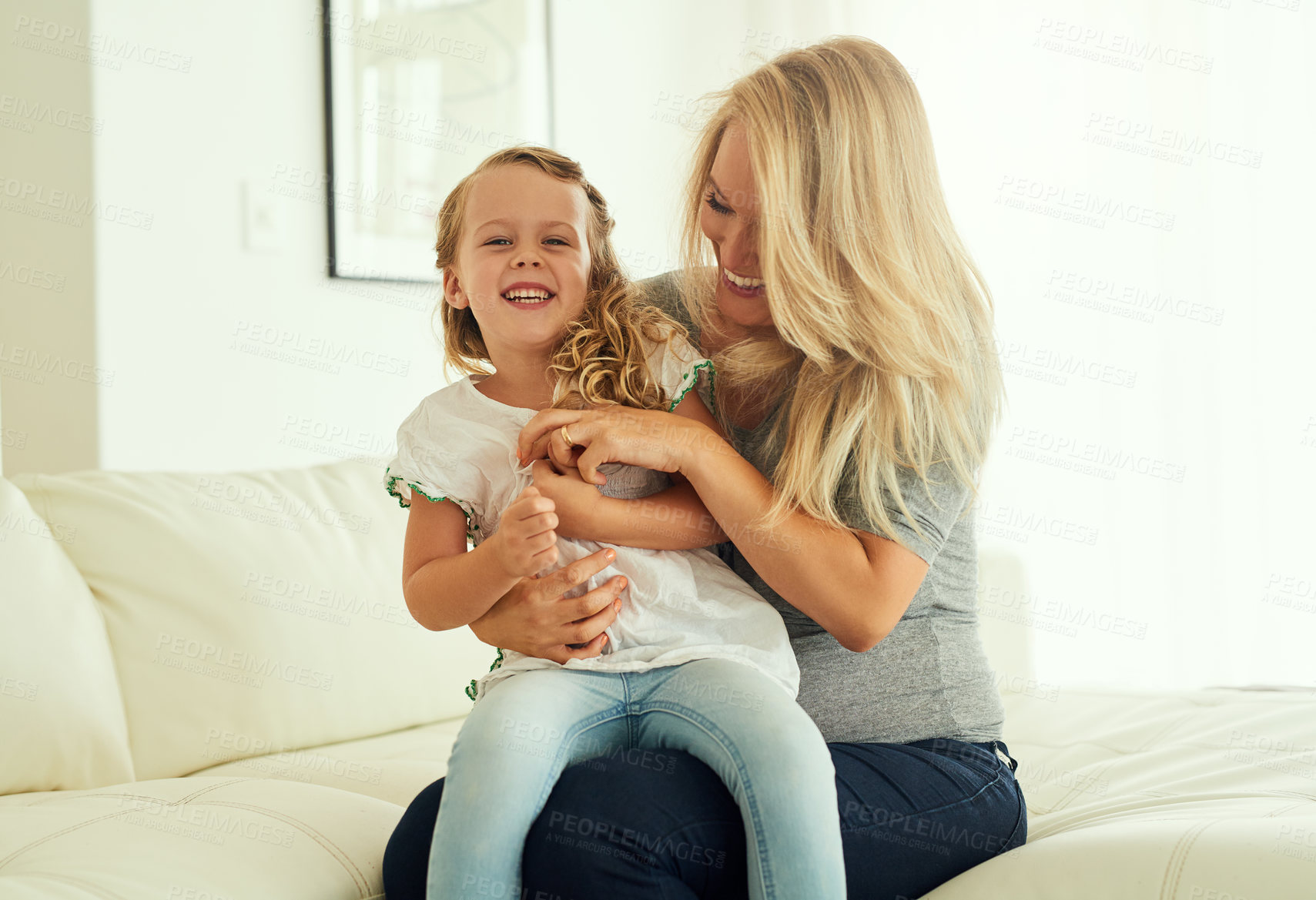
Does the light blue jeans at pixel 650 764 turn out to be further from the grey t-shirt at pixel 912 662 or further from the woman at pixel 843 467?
the grey t-shirt at pixel 912 662

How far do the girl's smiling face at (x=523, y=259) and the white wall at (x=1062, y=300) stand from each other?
0.83 m

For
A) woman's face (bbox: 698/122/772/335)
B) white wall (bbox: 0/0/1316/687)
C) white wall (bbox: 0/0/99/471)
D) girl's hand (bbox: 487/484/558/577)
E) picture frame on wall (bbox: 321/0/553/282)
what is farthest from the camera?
picture frame on wall (bbox: 321/0/553/282)

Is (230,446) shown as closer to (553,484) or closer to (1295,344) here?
(553,484)

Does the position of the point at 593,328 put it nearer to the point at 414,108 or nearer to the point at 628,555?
the point at 628,555

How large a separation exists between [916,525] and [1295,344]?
155cm

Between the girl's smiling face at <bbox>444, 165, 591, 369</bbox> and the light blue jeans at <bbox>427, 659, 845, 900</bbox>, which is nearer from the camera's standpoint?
the light blue jeans at <bbox>427, 659, 845, 900</bbox>

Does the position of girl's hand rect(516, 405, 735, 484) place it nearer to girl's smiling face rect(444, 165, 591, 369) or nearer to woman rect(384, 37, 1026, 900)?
woman rect(384, 37, 1026, 900)

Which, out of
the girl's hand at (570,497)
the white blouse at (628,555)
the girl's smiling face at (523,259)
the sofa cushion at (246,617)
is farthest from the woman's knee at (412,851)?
the sofa cushion at (246,617)

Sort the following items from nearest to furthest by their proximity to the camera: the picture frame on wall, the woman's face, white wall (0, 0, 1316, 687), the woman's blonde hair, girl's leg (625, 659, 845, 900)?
girl's leg (625, 659, 845, 900)
the woman's blonde hair
the woman's face
white wall (0, 0, 1316, 687)
the picture frame on wall

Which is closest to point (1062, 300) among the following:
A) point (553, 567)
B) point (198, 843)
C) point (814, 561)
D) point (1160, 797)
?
point (1160, 797)

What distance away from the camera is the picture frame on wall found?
2.49 meters

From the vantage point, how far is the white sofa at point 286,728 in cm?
98

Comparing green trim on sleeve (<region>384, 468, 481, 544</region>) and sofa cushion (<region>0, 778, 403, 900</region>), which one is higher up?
green trim on sleeve (<region>384, 468, 481, 544</region>)

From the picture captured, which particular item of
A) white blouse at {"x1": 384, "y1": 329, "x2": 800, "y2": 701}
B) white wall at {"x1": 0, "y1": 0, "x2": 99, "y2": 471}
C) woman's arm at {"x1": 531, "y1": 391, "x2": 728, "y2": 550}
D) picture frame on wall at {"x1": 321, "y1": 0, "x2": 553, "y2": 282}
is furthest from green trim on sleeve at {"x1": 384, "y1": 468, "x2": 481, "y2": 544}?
picture frame on wall at {"x1": 321, "y1": 0, "x2": 553, "y2": 282}
